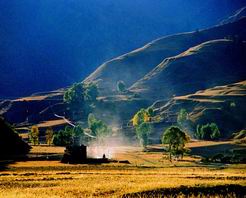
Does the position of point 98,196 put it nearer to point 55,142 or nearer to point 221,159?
point 221,159

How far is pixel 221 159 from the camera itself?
12288cm

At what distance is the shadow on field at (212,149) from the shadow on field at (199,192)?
115 metres

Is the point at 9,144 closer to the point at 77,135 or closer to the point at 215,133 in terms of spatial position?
the point at 77,135

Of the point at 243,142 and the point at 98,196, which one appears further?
the point at 243,142

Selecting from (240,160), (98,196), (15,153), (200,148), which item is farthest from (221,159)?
(98,196)

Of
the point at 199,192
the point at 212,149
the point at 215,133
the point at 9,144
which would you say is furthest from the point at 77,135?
the point at 199,192

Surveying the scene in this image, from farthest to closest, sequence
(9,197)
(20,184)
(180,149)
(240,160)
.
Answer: (180,149) → (240,160) → (20,184) → (9,197)

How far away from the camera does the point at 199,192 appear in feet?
141

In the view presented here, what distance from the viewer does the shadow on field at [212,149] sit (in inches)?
6314

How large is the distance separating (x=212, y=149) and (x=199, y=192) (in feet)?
414

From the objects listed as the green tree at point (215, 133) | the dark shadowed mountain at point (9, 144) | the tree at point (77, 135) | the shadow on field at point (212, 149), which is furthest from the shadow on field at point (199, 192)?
the green tree at point (215, 133)

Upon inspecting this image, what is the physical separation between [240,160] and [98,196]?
86.8m

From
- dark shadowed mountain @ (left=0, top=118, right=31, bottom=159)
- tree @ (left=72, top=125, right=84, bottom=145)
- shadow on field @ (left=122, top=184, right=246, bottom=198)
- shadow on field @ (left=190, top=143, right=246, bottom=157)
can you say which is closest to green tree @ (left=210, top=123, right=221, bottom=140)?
shadow on field @ (left=190, top=143, right=246, bottom=157)

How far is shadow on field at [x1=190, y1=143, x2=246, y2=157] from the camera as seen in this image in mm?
160375
